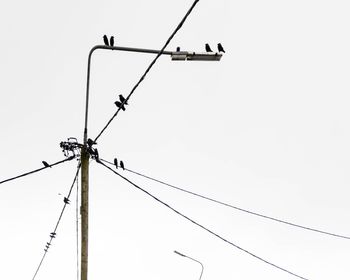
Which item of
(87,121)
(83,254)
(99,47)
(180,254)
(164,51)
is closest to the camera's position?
(164,51)

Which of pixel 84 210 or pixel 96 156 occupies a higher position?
pixel 96 156

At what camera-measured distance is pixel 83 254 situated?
924 centimetres

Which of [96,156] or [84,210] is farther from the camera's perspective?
[96,156]

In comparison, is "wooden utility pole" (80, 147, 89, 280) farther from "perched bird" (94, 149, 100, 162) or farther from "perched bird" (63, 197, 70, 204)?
"perched bird" (63, 197, 70, 204)

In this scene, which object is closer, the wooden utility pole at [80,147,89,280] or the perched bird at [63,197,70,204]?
the wooden utility pole at [80,147,89,280]

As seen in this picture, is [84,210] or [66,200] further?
[66,200]

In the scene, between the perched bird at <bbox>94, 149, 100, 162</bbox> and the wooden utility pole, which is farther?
the perched bird at <bbox>94, 149, 100, 162</bbox>

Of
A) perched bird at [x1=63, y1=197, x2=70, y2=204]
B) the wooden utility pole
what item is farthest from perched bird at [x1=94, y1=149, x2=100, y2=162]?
perched bird at [x1=63, y1=197, x2=70, y2=204]

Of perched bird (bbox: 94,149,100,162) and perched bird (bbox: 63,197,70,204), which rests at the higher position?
perched bird (bbox: 94,149,100,162)

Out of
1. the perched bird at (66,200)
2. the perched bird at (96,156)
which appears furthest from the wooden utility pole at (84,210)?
the perched bird at (66,200)

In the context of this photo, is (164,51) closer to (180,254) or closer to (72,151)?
(72,151)

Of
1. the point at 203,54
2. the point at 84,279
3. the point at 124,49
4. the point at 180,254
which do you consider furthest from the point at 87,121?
the point at 180,254

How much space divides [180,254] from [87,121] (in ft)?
47.6

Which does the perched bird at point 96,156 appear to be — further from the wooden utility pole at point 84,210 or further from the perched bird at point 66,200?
the perched bird at point 66,200
